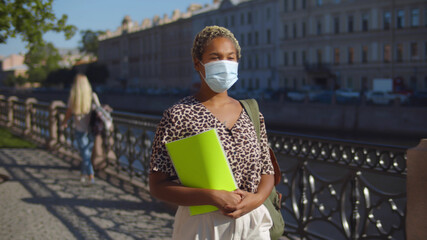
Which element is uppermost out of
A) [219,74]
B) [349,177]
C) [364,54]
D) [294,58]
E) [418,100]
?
[294,58]

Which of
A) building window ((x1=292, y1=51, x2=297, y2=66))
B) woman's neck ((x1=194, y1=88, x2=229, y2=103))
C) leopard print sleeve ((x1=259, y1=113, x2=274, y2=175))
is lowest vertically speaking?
leopard print sleeve ((x1=259, y1=113, x2=274, y2=175))

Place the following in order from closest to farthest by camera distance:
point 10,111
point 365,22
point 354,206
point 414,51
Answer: point 354,206 → point 10,111 → point 414,51 → point 365,22

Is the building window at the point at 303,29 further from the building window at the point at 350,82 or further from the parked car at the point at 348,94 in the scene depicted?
the parked car at the point at 348,94

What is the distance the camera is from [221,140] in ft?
7.14

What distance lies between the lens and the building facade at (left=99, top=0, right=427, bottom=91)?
45344 mm

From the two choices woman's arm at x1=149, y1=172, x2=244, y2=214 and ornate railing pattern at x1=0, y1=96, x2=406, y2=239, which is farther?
ornate railing pattern at x1=0, y1=96, x2=406, y2=239

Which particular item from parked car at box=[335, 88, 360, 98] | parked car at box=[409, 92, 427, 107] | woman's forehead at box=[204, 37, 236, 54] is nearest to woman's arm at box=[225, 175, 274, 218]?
woman's forehead at box=[204, 37, 236, 54]

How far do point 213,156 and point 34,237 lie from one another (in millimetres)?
3267

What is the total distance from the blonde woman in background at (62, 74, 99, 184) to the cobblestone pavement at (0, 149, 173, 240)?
247mm

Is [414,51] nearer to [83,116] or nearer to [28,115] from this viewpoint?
[28,115]

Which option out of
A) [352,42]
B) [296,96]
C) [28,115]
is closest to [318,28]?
[352,42]

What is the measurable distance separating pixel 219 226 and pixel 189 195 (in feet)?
0.70

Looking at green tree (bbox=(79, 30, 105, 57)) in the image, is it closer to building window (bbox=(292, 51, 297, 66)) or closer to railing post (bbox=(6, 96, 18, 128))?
building window (bbox=(292, 51, 297, 66))

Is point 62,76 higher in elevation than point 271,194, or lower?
higher
